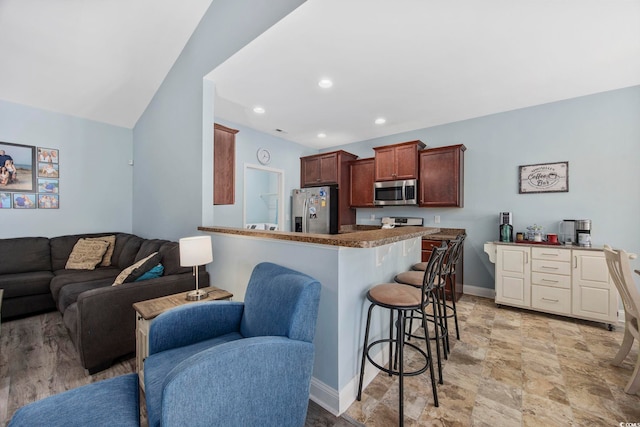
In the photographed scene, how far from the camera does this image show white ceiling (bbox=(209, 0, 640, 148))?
1907 mm

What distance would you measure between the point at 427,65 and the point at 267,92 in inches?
71.0

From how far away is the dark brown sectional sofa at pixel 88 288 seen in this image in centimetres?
200

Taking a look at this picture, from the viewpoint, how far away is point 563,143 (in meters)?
3.32

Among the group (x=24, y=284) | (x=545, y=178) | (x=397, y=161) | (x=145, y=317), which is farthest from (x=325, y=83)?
(x=24, y=284)

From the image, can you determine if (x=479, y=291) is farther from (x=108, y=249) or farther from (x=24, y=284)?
(x=24, y=284)

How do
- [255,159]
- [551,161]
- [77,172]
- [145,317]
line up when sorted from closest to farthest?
[145,317] → [551,161] → [77,172] → [255,159]

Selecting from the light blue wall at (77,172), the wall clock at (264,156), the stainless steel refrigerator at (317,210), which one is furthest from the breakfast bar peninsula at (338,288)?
the light blue wall at (77,172)

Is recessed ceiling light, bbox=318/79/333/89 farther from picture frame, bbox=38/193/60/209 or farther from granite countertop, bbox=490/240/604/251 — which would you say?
picture frame, bbox=38/193/60/209

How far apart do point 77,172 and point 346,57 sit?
167 inches

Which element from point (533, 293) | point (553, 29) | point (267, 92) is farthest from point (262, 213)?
point (553, 29)

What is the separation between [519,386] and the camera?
185cm

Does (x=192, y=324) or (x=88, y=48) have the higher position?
(x=88, y=48)

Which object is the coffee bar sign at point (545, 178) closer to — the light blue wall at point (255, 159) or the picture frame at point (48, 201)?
the light blue wall at point (255, 159)

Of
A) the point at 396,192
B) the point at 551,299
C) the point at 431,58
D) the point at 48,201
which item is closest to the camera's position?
the point at 431,58
